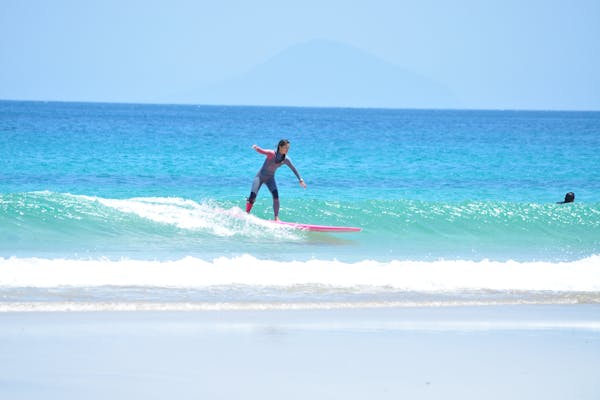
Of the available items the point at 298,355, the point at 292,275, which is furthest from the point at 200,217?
the point at 298,355

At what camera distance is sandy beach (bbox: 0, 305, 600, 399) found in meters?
5.91

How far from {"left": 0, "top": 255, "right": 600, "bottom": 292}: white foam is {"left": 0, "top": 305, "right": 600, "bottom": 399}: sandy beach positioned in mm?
1629

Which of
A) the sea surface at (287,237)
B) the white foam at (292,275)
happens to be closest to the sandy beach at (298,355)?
the sea surface at (287,237)

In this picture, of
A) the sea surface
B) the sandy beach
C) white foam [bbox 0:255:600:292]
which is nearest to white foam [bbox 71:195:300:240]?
the sea surface

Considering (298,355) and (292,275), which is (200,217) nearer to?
(292,275)

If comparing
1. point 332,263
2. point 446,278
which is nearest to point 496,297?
point 446,278

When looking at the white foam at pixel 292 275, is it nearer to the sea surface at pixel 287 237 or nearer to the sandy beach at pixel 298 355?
the sea surface at pixel 287 237

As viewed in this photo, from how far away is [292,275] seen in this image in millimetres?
10594

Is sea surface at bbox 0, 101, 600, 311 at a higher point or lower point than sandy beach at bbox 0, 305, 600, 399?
higher

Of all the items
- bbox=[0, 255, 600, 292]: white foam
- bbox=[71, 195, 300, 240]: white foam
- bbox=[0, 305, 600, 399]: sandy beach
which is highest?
bbox=[71, 195, 300, 240]: white foam

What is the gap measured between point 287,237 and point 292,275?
4486mm

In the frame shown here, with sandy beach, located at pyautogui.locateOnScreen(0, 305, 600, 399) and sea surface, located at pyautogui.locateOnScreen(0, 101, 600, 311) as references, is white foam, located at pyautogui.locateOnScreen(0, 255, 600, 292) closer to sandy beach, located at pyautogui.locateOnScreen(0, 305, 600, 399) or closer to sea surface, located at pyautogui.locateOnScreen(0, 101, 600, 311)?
sea surface, located at pyautogui.locateOnScreen(0, 101, 600, 311)

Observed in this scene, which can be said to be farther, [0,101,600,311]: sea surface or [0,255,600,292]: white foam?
[0,255,600,292]: white foam

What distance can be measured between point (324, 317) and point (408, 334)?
3.28 feet
